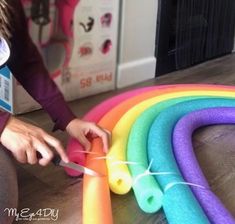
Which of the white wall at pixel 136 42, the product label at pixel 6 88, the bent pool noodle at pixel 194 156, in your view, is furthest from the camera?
the white wall at pixel 136 42

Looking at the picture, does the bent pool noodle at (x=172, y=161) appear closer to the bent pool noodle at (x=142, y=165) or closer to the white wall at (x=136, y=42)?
the bent pool noodle at (x=142, y=165)

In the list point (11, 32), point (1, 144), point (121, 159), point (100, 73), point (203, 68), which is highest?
point (11, 32)

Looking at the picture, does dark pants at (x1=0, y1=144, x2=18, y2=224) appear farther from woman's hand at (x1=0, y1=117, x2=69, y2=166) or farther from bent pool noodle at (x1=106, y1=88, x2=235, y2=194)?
bent pool noodle at (x1=106, y1=88, x2=235, y2=194)

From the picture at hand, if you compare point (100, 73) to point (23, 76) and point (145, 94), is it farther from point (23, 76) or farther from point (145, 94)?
point (23, 76)

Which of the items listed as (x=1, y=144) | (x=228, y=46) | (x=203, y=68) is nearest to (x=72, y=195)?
(x=1, y=144)

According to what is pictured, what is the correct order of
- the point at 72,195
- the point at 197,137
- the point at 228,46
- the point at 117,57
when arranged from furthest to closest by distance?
the point at 228,46
the point at 117,57
the point at 197,137
the point at 72,195

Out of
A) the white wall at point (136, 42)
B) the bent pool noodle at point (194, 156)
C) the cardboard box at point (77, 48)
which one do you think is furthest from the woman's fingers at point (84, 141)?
the white wall at point (136, 42)

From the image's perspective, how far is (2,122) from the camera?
2.66 ft

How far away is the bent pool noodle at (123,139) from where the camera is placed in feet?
3.24

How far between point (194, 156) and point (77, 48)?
68cm

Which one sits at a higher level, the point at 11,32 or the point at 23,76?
the point at 11,32

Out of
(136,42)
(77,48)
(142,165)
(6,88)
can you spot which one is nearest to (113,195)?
(142,165)

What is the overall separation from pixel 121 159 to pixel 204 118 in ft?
1.46

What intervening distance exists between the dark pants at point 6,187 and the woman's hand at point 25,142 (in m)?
0.04
